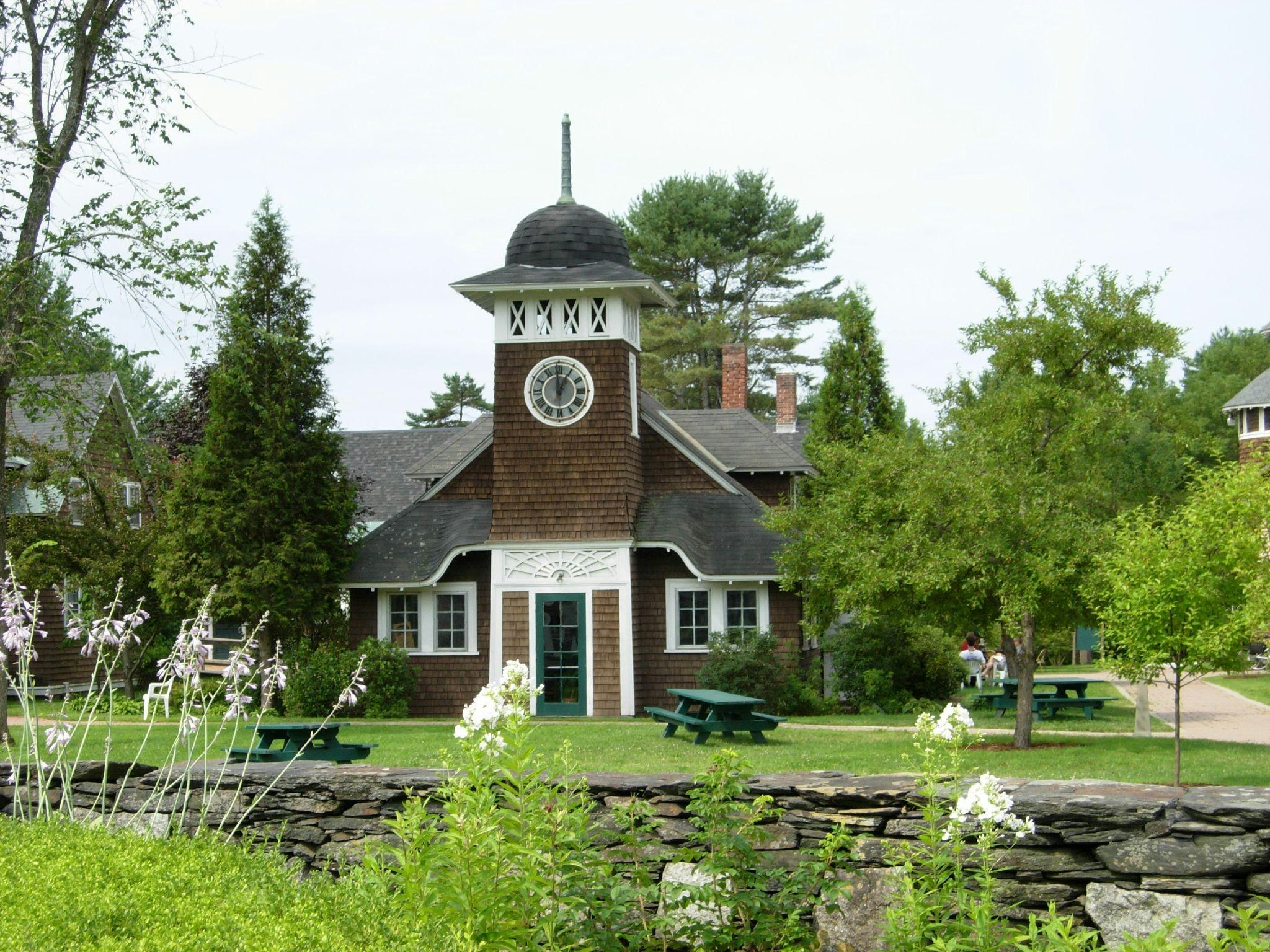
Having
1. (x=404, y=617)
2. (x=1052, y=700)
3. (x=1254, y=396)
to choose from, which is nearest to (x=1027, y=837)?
(x=1052, y=700)

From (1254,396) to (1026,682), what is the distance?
3820cm

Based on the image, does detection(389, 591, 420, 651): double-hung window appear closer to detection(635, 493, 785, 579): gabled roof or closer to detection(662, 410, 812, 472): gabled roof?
detection(635, 493, 785, 579): gabled roof

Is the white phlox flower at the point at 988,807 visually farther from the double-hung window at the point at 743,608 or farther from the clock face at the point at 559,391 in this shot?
the clock face at the point at 559,391

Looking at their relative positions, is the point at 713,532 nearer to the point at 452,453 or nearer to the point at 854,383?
the point at 854,383

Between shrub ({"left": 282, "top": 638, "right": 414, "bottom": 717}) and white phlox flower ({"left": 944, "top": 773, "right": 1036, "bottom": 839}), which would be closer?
white phlox flower ({"left": 944, "top": 773, "right": 1036, "bottom": 839})

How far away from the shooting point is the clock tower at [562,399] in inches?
884

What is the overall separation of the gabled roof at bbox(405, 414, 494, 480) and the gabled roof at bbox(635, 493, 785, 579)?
5115 millimetres

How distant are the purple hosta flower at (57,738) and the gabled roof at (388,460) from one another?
97.2 feet

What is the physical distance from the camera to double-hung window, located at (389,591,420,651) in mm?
23406

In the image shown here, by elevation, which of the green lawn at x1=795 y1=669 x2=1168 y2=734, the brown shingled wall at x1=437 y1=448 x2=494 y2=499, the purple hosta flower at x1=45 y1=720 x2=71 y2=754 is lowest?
the green lawn at x1=795 y1=669 x2=1168 y2=734

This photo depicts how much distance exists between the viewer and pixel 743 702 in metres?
15.8

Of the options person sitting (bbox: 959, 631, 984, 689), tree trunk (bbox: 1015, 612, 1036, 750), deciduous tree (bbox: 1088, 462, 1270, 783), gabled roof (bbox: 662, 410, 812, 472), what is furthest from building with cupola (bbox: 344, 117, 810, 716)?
deciduous tree (bbox: 1088, 462, 1270, 783)

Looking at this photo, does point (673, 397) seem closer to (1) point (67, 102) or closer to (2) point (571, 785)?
(1) point (67, 102)

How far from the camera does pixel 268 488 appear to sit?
22422 mm
